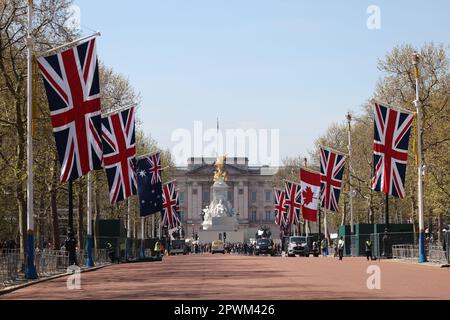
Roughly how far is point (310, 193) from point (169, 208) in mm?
14658

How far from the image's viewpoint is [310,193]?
7500 centimetres

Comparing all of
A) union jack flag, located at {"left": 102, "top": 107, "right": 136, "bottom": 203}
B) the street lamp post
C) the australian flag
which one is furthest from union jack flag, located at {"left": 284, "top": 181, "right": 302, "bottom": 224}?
the street lamp post

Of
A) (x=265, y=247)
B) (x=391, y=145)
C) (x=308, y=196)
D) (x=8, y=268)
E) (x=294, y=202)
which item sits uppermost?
(x=391, y=145)

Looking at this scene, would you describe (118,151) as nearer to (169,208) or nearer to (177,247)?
(169,208)

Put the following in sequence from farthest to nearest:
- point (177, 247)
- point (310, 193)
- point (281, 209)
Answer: point (177, 247) → point (281, 209) → point (310, 193)

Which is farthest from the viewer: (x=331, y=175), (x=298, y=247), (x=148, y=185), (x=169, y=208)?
(x=298, y=247)

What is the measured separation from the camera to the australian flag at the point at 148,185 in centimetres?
6291

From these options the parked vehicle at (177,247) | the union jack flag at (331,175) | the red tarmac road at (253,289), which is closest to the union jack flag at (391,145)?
the red tarmac road at (253,289)

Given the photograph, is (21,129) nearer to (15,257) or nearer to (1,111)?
(1,111)

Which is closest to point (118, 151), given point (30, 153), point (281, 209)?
point (30, 153)

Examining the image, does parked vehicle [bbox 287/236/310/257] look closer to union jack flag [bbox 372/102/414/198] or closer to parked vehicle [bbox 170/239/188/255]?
parked vehicle [bbox 170/239/188/255]

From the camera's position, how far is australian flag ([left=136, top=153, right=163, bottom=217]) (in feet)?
206
